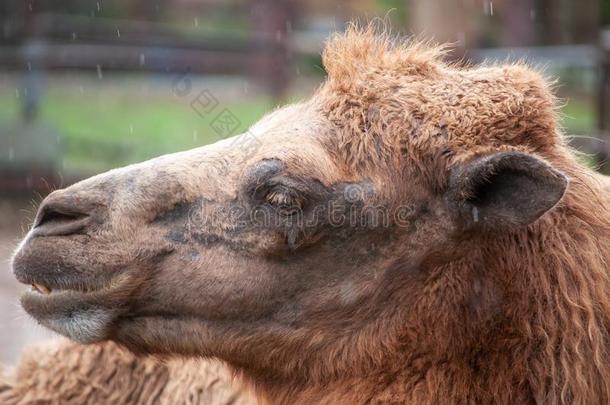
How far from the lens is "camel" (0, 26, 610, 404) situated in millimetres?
3775

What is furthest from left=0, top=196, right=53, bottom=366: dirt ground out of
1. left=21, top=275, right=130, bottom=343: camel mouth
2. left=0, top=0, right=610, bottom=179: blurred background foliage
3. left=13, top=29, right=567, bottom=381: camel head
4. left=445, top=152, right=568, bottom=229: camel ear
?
left=445, top=152, right=568, bottom=229: camel ear

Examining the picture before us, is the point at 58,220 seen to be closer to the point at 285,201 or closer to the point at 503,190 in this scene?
the point at 285,201

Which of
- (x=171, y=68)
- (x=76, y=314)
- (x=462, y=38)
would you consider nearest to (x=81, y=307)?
(x=76, y=314)

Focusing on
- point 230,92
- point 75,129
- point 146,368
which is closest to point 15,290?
point 146,368

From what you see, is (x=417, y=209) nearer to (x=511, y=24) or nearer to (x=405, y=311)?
(x=405, y=311)

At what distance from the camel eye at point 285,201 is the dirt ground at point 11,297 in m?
1.51

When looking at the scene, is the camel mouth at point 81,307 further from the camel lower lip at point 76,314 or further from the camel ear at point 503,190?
the camel ear at point 503,190

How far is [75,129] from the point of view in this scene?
18547 mm

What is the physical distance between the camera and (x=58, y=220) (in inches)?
152

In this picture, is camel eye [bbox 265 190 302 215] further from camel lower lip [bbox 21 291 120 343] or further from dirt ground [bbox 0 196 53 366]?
dirt ground [bbox 0 196 53 366]

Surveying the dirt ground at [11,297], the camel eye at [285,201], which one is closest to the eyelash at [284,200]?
the camel eye at [285,201]

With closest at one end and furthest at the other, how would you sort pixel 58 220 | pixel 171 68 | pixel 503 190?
pixel 503 190 < pixel 58 220 < pixel 171 68

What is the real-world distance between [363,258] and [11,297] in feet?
22.2

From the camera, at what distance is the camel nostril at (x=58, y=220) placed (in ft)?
12.5
